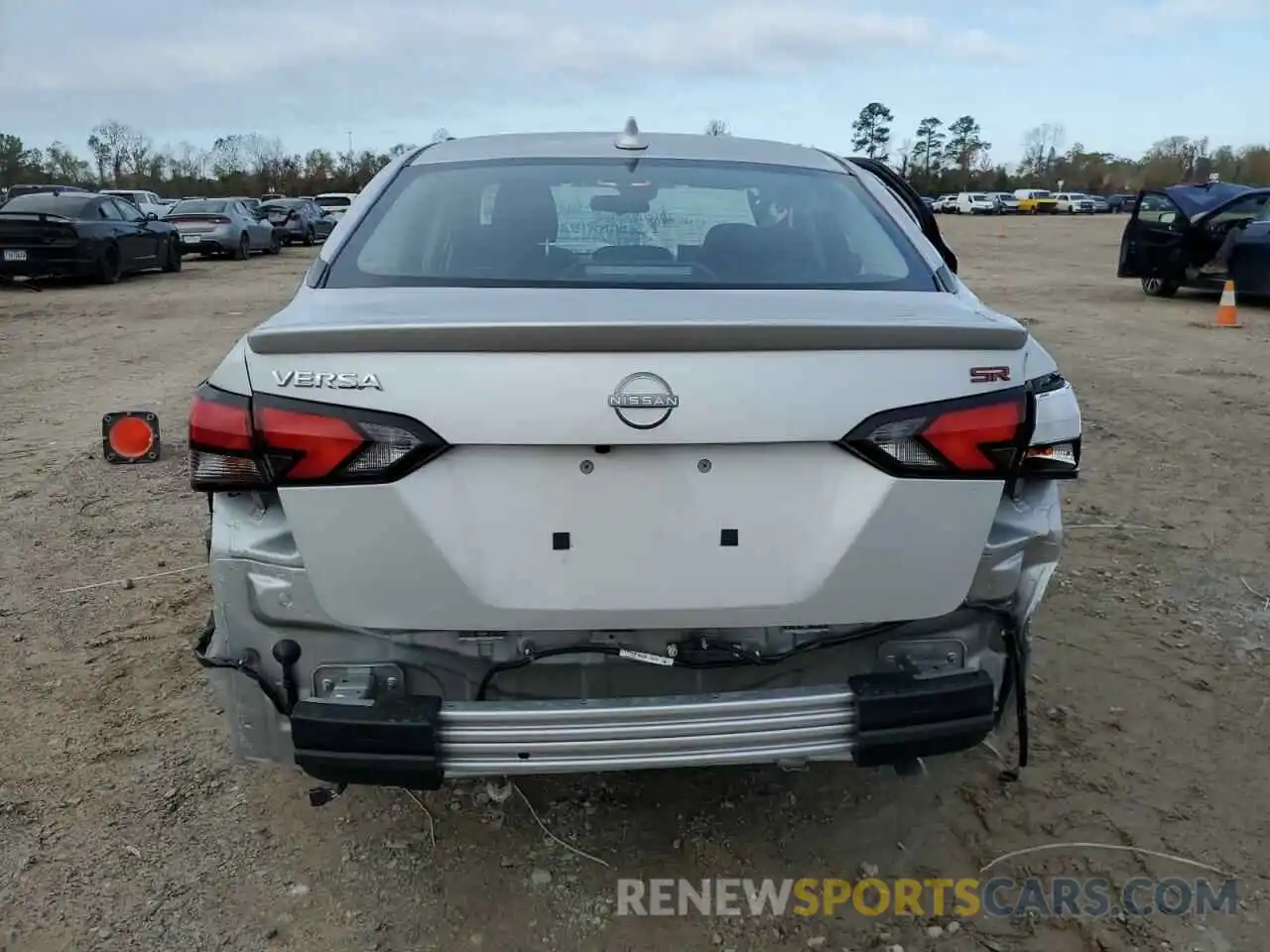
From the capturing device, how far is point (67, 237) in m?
16.7

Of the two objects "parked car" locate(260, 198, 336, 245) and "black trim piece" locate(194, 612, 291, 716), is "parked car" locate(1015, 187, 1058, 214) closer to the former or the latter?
"parked car" locate(260, 198, 336, 245)

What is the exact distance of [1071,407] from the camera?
7.88 ft

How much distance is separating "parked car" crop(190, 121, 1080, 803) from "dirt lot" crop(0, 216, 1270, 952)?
1.82 ft

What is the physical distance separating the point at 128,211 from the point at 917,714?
65.8 ft

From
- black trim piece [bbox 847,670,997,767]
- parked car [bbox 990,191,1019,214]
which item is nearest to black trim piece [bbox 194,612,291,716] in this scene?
black trim piece [bbox 847,670,997,767]

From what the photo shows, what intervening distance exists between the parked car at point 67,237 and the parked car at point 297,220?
10585 millimetres

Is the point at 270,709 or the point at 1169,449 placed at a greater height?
the point at 270,709

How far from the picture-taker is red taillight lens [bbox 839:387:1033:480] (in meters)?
2.10

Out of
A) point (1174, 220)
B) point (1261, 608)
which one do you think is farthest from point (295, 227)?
point (1261, 608)

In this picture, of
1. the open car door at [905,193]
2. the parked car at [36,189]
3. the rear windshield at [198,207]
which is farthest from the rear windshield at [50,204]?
the open car door at [905,193]

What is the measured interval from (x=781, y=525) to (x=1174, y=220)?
14505 mm

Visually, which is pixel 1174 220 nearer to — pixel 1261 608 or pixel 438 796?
pixel 1261 608
